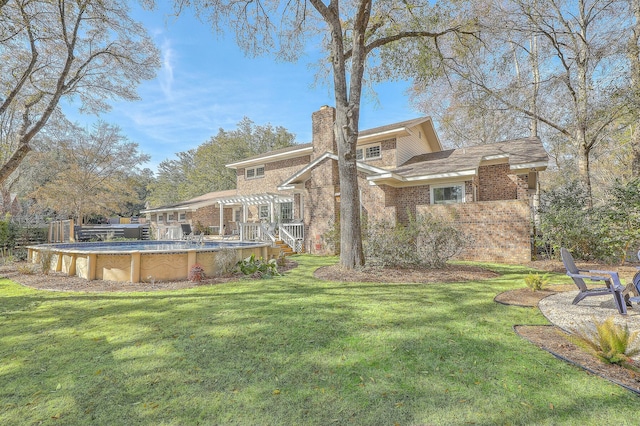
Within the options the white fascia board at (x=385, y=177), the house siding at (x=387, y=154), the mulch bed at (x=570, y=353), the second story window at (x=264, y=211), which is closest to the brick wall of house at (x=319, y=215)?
the white fascia board at (x=385, y=177)

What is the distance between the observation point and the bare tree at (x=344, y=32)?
9.16 m

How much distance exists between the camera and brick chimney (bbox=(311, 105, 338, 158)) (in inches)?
682

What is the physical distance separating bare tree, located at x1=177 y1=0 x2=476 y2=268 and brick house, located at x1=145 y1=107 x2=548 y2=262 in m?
3.24

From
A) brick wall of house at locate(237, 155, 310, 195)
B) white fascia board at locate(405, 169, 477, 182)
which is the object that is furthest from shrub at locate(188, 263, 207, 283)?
brick wall of house at locate(237, 155, 310, 195)

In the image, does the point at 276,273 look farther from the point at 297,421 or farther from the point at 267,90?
the point at 267,90

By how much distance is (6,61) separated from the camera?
38.1 ft

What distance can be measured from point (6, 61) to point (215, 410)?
631 inches

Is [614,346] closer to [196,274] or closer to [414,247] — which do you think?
[414,247]

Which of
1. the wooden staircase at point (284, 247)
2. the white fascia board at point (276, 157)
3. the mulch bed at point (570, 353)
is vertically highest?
the white fascia board at point (276, 157)

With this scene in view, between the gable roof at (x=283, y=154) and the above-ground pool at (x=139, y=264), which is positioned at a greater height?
the gable roof at (x=283, y=154)

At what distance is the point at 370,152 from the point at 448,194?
5.75 metres

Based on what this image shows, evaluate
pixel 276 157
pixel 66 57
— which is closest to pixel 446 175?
Result: pixel 276 157

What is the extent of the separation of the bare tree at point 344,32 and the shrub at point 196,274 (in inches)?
153

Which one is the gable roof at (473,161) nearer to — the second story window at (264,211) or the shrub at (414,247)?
the shrub at (414,247)
